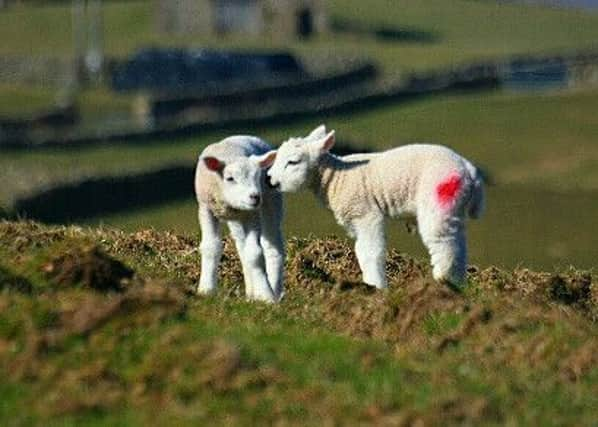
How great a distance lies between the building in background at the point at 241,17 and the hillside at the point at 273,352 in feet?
371

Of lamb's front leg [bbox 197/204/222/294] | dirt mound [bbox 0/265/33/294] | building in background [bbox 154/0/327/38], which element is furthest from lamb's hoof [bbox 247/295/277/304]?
building in background [bbox 154/0/327/38]

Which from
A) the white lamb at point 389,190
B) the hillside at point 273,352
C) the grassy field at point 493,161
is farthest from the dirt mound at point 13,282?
the grassy field at point 493,161

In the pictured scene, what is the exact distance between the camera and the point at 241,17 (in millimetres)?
131125

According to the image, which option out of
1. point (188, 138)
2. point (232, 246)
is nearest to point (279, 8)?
point (188, 138)

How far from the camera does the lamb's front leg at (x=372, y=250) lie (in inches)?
593

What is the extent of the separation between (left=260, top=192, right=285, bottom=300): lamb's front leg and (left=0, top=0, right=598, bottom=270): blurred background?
7556mm

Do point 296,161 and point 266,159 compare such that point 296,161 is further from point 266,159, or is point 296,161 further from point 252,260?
point 252,260

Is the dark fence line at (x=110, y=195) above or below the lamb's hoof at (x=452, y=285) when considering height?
below

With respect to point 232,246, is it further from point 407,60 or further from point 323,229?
point 407,60

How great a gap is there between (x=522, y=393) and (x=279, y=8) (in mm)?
117502

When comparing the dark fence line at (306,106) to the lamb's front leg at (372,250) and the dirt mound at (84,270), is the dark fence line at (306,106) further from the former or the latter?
the dirt mound at (84,270)

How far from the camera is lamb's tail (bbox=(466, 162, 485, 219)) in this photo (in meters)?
14.8

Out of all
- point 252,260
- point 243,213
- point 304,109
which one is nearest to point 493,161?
point 304,109

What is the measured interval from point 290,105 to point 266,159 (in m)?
63.9
